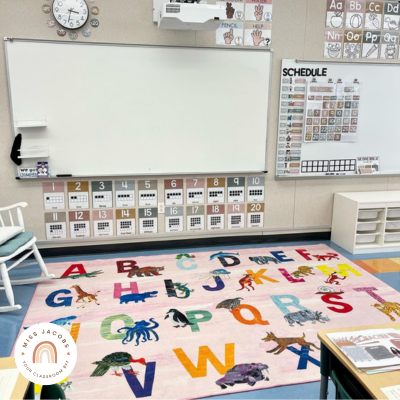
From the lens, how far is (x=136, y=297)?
3.04 metres

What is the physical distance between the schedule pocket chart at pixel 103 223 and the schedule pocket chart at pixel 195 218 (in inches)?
30.5

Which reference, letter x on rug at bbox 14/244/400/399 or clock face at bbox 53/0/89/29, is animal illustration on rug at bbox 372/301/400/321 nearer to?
letter x on rug at bbox 14/244/400/399

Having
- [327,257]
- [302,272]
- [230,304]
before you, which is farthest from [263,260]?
[230,304]

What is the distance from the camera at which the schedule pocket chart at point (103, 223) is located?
3.90 m

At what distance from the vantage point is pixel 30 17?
3.40 m

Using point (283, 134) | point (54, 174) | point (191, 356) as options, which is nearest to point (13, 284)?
point (54, 174)

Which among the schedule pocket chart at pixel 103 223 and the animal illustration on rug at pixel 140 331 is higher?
the schedule pocket chart at pixel 103 223

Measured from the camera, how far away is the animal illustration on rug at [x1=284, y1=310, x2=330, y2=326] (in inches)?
107

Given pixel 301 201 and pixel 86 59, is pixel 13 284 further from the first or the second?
pixel 301 201

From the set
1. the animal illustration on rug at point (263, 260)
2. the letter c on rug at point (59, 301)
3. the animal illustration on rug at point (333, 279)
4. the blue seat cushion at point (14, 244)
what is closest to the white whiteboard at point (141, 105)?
the blue seat cushion at point (14, 244)

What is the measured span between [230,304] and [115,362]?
3.24ft

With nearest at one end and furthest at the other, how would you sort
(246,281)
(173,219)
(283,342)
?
1. (283,342)
2. (246,281)
3. (173,219)

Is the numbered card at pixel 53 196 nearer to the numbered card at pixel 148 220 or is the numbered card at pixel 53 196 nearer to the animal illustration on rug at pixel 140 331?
the numbered card at pixel 148 220

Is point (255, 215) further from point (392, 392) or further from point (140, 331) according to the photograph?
point (392, 392)
